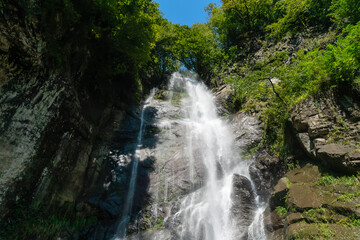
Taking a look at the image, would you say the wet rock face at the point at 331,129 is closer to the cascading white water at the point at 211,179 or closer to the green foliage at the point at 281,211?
the green foliage at the point at 281,211

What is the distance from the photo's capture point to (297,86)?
750 centimetres

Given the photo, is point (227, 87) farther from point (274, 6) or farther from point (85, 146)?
point (85, 146)

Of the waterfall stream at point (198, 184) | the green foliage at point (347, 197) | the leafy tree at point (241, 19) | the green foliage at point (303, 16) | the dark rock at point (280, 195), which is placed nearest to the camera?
the green foliage at point (347, 197)

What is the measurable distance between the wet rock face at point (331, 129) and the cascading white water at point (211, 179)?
2721 mm

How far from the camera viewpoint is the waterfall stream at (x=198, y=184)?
651 centimetres

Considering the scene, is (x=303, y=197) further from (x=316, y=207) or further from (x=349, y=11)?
(x=349, y=11)

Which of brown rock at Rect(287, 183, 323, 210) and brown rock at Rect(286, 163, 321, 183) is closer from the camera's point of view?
brown rock at Rect(287, 183, 323, 210)

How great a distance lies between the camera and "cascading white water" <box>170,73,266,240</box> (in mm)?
6449

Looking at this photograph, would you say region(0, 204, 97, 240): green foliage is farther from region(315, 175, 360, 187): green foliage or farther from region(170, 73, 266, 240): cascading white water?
region(315, 175, 360, 187): green foliage

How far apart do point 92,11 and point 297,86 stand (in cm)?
884

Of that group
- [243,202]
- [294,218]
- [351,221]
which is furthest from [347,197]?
[243,202]

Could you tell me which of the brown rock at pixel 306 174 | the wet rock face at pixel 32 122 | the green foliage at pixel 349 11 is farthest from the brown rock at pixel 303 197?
the green foliage at pixel 349 11

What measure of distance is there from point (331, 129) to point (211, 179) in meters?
4.94

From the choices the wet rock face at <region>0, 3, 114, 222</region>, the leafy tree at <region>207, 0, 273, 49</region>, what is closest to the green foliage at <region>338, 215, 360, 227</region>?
the wet rock face at <region>0, 3, 114, 222</region>
